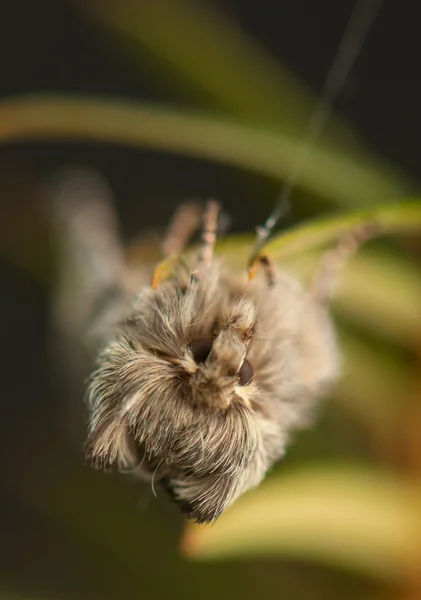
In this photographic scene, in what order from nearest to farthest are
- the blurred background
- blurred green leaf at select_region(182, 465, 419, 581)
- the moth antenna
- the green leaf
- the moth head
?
the moth head < the green leaf < the moth antenna < blurred green leaf at select_region(182, 465, 419, 581) < the blurred background

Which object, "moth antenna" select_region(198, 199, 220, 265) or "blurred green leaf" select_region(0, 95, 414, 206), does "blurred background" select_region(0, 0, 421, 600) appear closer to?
"blurred green leaf" select_region(0, 95, 414, 206)

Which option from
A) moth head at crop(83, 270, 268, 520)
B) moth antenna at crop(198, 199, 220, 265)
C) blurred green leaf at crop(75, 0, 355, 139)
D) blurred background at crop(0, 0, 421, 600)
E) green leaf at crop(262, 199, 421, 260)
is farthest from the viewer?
blurred green leaf at crop(75, 0, 355, 139)

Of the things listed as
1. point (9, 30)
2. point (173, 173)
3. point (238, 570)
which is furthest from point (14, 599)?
point (9, 30)

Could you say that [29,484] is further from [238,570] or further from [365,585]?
[365,585]

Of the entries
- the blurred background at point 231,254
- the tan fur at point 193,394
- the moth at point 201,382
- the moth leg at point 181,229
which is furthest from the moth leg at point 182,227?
the tan fur at point 193,394

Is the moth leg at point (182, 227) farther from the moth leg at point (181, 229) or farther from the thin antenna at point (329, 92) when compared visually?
the thin antenna at point (329, 92)

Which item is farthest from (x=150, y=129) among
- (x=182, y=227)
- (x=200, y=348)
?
(x=200, y=348)

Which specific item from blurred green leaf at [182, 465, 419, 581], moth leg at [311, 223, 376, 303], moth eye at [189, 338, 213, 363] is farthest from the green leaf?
blurred green leaf at [182, 465, 419, 581]
